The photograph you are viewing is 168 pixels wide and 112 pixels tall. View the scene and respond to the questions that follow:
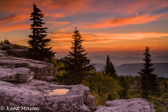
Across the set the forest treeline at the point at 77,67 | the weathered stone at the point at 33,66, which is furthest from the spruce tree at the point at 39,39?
the weathered stone at the point at 33,66

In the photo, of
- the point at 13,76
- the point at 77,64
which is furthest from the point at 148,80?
the point at 13,76

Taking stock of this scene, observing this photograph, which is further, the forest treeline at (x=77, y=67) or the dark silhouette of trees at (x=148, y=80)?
the dark silhouette of trees at (x=148, y=80)

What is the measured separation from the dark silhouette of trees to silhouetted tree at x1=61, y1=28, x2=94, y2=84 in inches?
903

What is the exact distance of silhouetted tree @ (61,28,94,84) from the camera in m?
32.0

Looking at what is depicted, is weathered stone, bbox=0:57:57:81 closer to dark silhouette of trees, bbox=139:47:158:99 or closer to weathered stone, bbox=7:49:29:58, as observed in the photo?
weathered stone, bbox=7:49:29:58

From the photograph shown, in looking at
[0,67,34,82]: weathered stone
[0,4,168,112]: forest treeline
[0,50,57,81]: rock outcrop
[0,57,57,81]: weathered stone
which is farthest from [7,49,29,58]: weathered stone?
[0,67,34,82]: weathered stone

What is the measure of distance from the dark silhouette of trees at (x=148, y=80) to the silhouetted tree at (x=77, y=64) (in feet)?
75.2

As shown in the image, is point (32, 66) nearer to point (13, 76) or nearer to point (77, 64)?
point (13, 76)

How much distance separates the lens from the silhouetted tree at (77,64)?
32000 millimetres

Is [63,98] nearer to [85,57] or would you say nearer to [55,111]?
[55,111]

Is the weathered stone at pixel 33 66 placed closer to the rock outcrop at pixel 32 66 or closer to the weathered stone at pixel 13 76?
the rock outcrop at pixel 32 66

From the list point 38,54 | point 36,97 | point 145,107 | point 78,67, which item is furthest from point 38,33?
point 145,107

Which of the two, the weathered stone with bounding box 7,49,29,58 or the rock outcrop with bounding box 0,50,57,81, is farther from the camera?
the weathered stone with bounding box 7,49,29,58

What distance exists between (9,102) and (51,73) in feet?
33.7
